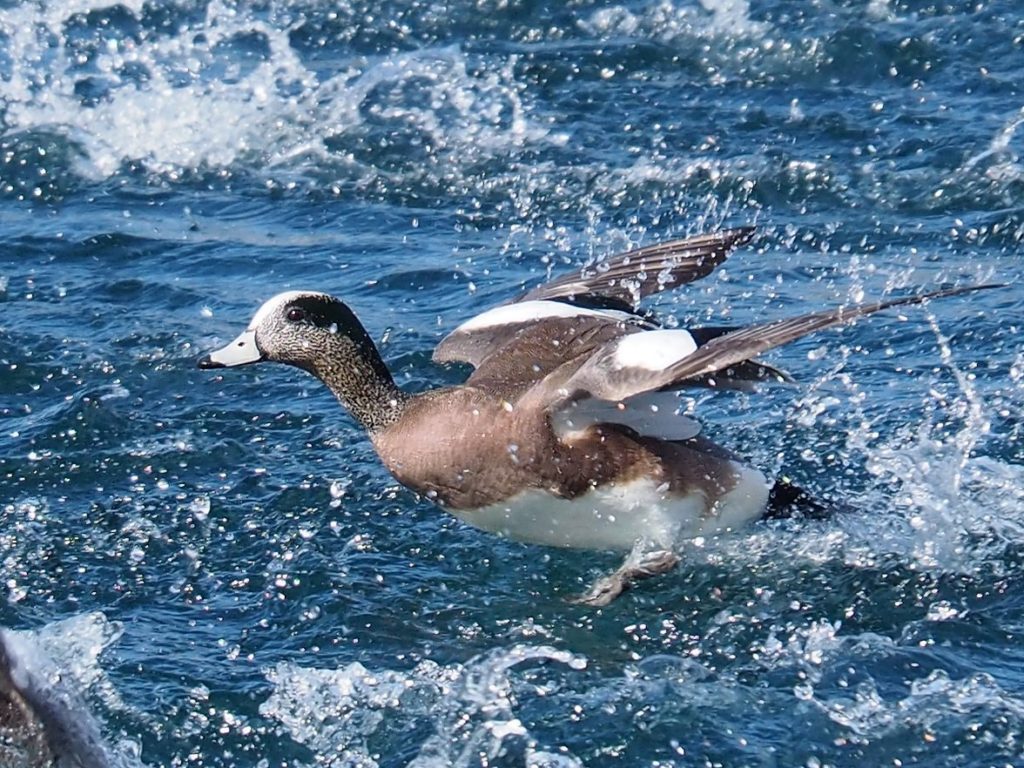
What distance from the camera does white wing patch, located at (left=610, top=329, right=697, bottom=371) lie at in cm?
460

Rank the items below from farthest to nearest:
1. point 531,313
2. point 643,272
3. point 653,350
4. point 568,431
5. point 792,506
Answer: point 643,272
point 531,313
point 792,506
point 568,431
point 653,350

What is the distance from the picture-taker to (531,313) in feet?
19.1

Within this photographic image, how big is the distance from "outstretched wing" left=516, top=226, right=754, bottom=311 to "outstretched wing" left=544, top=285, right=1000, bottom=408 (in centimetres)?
110

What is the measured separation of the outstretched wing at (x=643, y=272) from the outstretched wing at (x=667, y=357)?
3.60ft

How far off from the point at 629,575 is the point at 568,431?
0.46 metres

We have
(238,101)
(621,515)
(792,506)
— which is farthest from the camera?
(238,101)

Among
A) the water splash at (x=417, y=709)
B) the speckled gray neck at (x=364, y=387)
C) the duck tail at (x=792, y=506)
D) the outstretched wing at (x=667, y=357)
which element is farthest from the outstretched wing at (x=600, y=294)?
the water splash at (x=417, y=709)

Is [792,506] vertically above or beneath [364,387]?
beneath

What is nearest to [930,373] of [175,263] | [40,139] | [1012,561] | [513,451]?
[1012,561]

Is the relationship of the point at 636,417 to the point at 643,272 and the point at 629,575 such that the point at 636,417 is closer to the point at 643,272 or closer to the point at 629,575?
the point at 629,575

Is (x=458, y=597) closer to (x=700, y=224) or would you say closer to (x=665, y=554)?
(x=665, y=554)

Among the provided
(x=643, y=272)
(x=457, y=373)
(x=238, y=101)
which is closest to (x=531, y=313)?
(x=643, y=272)

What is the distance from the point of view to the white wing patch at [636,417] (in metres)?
4.91

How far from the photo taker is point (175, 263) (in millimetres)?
7648
